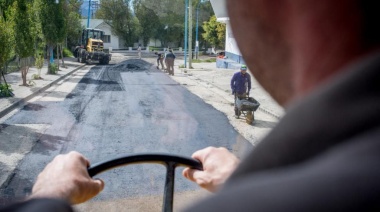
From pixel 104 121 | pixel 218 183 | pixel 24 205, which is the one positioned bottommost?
pixel 104 121

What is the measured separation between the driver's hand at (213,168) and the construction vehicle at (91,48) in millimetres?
28129

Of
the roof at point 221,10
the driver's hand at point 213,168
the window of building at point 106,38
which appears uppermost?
the roof at point 221,10

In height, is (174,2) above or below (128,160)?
above

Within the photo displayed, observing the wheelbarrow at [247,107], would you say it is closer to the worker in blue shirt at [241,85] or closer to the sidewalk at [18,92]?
the worker in blue shirt at [241,85]

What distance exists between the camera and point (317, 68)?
0.49 meters

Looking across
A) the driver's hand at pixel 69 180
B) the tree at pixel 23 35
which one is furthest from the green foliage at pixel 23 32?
the driver's hand at pixel 69 180

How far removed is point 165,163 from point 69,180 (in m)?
0.31

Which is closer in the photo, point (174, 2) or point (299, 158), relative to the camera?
point (299, 158)

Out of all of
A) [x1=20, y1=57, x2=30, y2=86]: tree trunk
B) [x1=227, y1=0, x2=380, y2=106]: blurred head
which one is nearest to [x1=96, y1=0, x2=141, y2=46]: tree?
[x1=20, y1=57, x2=30, y2=86]: tree trunk

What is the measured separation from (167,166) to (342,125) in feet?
2.74

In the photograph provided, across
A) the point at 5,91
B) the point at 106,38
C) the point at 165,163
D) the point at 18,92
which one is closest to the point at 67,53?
the point at 106,38

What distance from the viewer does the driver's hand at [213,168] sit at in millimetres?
1140

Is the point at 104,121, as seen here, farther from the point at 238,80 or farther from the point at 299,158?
the point at 299,158

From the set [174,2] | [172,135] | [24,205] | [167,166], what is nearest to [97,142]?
[172,135]
